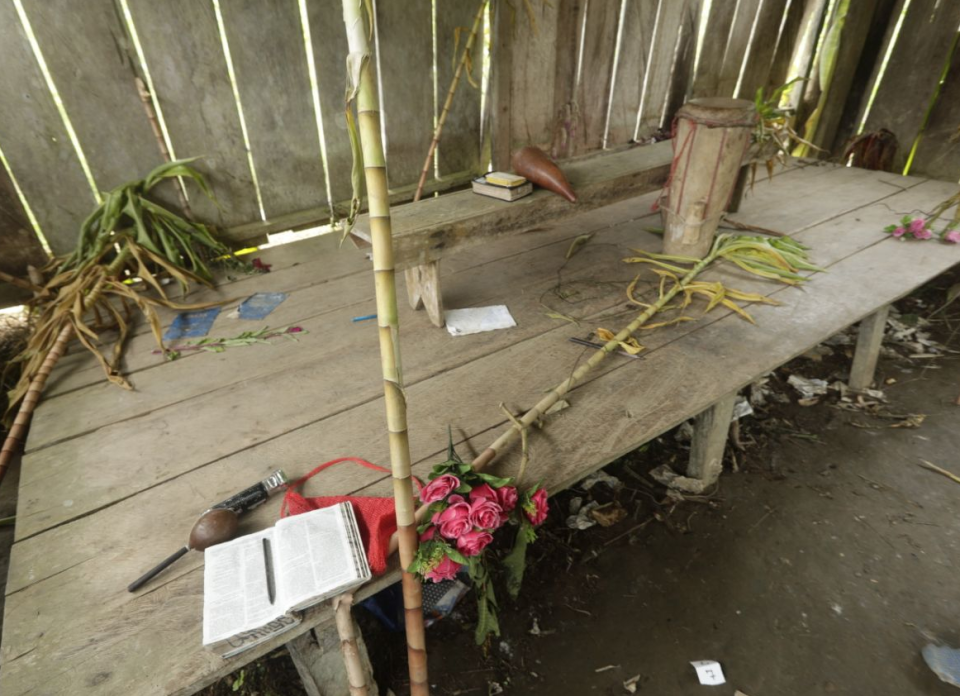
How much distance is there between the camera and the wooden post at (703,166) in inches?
89.0

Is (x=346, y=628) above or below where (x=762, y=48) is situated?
below

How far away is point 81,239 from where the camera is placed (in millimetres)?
2277

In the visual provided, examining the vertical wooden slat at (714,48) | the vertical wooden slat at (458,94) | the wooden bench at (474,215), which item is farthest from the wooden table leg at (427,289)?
the vertical wooden slat at (714,48)

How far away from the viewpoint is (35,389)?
70.8 inches

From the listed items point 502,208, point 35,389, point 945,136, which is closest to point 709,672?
point 502,208

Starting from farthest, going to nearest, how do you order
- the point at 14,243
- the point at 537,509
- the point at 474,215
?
the point at 14,243 → the point at 474,215 → the point at 537,509

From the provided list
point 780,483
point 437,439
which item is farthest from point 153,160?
point 780,483

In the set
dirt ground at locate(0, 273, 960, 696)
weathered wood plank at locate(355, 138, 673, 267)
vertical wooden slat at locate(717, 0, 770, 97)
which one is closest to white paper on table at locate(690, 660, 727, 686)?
dirt ground at locate(0, 273, 960, 696)

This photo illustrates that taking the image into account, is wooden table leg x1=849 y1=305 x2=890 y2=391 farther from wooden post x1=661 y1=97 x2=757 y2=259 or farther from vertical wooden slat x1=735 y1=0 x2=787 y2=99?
vertical wooden slat x1=735 y1=0 x2=787 y2=99

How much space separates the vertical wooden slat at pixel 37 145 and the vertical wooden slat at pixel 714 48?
3.73 m

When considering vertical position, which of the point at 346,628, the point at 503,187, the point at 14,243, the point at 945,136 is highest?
the point at 503,187

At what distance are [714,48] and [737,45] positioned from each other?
0.74 ft

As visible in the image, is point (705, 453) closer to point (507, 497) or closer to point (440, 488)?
point (507, 497)

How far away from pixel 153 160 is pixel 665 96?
319 cm
